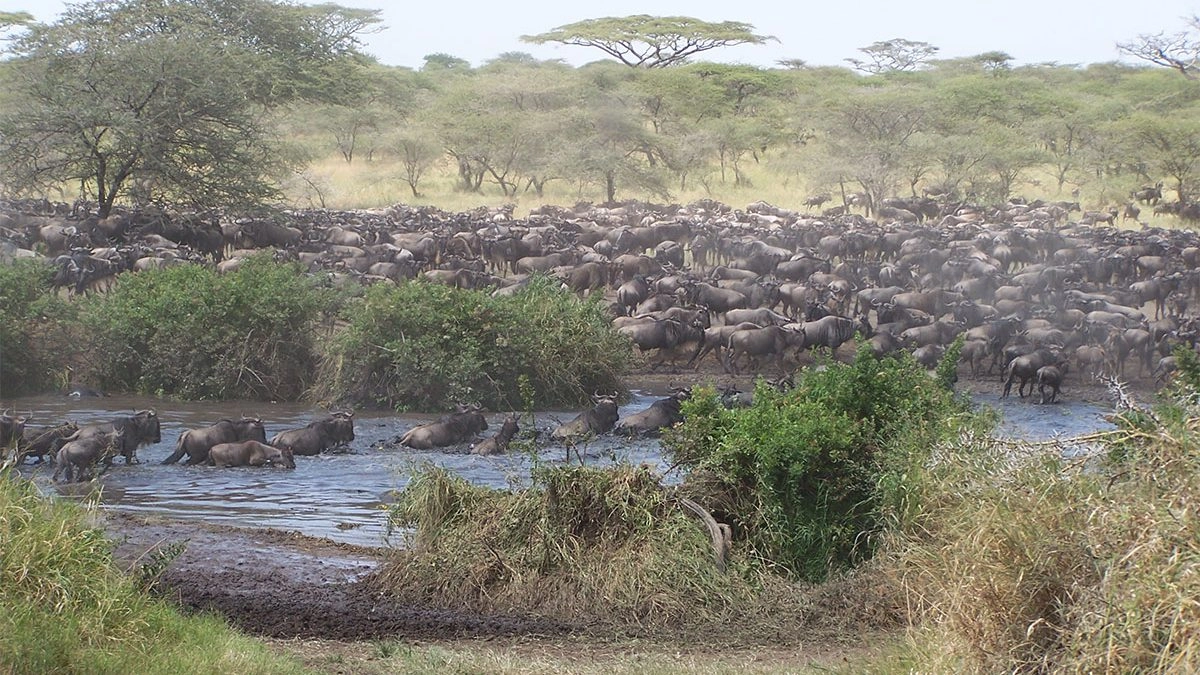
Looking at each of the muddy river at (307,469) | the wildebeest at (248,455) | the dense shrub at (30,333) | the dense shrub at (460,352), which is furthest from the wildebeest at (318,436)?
the dense shrub at (30,333)

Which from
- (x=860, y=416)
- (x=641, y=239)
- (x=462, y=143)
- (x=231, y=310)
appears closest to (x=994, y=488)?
(x=860, y=416)

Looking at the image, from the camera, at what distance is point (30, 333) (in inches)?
579

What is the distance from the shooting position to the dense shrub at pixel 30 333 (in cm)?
1439

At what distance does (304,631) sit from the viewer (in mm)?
6590

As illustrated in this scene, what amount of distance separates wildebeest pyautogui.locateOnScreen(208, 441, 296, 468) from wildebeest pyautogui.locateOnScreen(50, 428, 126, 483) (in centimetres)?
90

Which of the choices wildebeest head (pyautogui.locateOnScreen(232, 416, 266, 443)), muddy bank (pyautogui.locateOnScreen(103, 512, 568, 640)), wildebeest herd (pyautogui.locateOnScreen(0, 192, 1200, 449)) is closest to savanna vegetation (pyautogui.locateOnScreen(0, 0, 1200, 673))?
muddy bank (pyautogui.locateOnScreen(103, 512, 568, 640))

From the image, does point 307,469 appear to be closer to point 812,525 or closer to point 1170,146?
point 812,525

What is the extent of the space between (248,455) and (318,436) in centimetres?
82

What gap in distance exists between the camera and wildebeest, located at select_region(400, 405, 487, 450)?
1248cm

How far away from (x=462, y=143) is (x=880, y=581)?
33064 millimetres

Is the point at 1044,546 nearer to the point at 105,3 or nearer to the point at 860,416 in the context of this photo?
the point at 860,416

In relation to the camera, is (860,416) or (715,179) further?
(715,179)

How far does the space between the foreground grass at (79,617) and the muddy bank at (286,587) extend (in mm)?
533

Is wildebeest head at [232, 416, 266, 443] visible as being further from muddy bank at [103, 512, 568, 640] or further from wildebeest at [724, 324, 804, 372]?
wildebeest at [724, 324, 804, 372]
